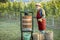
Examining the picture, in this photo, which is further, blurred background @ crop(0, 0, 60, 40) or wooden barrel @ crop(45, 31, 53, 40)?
blurred background @ crop(0, 0, 60, 40)

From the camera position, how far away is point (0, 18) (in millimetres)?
3725

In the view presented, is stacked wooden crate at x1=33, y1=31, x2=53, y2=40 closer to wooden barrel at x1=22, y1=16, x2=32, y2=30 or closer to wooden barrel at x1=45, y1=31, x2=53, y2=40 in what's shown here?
wooden barrel at x1=45, y1=31, x2=53, y2=40

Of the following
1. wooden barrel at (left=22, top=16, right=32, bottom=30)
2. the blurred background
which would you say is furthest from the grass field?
wooden barrel at (left=22, top=16, right=32, bottom=30)

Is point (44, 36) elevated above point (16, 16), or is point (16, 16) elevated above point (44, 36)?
point (16, 16)

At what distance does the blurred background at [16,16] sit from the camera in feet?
12.1

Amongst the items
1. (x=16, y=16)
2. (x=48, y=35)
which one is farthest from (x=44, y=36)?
(x=16, y=16)

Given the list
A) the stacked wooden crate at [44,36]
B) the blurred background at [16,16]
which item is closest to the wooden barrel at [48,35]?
the stacked wooden crate at [44,36]

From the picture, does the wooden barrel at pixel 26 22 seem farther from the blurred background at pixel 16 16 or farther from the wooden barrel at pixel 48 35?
the wooden barrel at pixel 48 35

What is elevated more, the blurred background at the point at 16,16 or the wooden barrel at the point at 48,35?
the blurred background at the point at 16,16

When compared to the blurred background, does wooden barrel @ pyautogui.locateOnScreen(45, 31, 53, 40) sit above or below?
below

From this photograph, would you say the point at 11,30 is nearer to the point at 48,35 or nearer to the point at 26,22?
the point at 26,22

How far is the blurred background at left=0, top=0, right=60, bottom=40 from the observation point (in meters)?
3.67

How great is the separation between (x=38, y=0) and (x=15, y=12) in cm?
41

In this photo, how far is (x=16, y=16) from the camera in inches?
146
